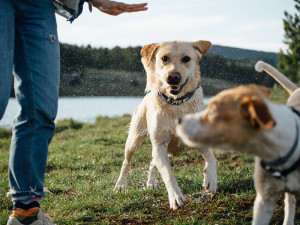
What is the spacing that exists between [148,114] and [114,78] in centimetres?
3586

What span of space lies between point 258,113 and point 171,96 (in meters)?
2.55

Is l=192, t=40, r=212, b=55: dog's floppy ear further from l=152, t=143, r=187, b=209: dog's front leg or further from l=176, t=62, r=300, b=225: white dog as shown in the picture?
l=176, t=62, r=300, b=225: white dog

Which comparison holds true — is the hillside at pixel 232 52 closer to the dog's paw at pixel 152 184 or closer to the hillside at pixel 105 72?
the dog's paw at pixel 152 184

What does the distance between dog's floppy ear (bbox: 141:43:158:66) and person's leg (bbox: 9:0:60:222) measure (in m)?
1.87

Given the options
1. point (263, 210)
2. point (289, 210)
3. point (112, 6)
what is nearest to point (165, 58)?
point (112, 6)

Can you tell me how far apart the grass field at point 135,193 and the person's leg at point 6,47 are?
1.56m

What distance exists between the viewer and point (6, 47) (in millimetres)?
3186

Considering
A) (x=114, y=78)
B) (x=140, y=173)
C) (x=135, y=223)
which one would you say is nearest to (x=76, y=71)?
(x=114, y=78)

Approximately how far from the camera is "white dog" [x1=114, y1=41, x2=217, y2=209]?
4473 mm

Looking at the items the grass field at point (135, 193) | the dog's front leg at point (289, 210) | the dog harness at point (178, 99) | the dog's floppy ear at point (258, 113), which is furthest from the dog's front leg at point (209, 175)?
the dog's floppy ear at point (258, 113)

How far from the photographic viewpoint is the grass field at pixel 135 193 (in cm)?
386

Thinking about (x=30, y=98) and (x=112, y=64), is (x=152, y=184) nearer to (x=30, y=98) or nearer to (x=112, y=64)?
(x=30, y=98)

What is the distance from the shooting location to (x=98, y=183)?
5.76m

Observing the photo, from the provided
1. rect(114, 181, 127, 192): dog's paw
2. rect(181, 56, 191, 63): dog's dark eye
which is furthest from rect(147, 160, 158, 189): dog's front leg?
rect(181, 56, 191, 63): dog's dark eye
